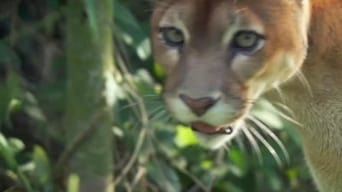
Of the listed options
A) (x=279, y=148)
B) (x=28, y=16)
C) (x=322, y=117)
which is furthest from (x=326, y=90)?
(x=28, y=16)

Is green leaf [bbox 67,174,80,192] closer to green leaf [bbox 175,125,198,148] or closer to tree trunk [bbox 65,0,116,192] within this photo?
tree trunk [bbox 65,0,116,192]

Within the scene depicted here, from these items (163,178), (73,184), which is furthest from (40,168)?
(163,178)

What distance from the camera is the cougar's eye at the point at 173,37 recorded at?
284 centimetres

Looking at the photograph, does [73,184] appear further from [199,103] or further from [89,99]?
[199,103]

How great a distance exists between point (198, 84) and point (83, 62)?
41.6 inches

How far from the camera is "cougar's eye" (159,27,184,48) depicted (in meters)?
2.84

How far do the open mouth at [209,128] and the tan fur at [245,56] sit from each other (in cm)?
2

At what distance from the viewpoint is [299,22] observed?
9.59ft

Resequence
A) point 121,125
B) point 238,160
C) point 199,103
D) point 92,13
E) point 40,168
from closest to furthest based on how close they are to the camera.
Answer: point 199,103
point 92,13
point 40,168
point 121,125
point 238,160

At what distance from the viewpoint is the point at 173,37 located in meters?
2.86

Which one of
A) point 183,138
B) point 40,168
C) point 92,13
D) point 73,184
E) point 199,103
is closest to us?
point 199,103

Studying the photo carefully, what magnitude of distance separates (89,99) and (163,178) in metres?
0.35

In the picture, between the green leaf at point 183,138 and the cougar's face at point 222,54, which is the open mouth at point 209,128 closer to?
the cougar's face at point 222,54

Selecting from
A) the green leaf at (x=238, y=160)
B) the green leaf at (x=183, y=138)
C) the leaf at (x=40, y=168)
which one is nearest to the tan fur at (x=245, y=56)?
the leaf at (x=40, y=168)
